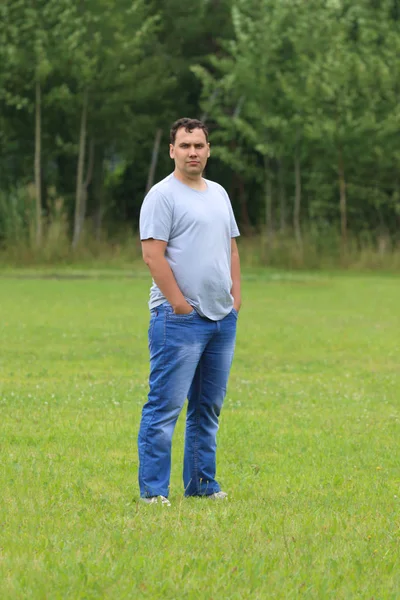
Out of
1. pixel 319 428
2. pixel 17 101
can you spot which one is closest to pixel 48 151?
pixel 17 101

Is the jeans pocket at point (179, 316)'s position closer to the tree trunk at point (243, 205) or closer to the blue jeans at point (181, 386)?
the blue jeans at point (181, 386)

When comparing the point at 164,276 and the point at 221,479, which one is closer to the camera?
the point at 164,276

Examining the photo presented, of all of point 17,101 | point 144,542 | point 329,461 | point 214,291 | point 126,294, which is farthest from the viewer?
A: point 17,101

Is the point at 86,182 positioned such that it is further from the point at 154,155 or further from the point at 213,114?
the point at 213,114

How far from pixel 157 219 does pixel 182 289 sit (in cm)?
45

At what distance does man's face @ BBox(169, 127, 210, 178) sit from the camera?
7000 millimetres

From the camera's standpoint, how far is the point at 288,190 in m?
47.0

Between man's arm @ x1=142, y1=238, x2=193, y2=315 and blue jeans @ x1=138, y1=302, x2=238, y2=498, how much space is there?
4.0 inches

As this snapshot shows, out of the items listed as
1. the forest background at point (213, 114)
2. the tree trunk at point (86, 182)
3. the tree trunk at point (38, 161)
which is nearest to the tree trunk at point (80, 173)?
the forest background at point (213, 114)

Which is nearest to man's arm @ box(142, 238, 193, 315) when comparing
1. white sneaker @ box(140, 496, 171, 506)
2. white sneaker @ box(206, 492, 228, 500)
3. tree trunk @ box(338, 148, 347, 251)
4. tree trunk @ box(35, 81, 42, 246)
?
white sneaker @ box(140, 496, 171, 506)

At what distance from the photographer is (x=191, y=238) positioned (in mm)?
6945

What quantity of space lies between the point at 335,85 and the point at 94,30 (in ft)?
28.9

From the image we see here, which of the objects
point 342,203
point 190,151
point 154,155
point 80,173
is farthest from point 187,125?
point 154,155

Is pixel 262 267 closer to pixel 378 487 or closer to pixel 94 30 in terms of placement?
pixel 94 30
